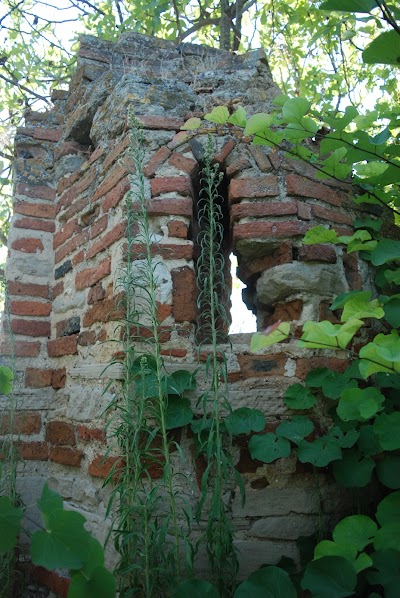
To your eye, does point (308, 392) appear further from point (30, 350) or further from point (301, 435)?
point (30, 350)

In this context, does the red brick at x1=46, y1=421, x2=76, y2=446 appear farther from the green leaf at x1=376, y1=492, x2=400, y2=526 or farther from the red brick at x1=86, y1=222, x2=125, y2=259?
the green leaf at x1=376, y1=492, x2=400, y2=526

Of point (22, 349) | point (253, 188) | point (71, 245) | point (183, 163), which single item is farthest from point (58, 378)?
point (253, 188)

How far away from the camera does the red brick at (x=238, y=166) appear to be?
243cm

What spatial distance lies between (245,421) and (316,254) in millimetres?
752

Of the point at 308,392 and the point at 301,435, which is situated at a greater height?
the point at 308,392

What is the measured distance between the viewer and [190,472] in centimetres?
204

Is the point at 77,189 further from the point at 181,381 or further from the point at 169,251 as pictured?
the point at 181,381

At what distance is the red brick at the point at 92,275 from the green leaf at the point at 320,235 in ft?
2.79

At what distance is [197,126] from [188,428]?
4.13ft

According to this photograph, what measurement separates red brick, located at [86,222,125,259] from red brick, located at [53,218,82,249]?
0.76 ft

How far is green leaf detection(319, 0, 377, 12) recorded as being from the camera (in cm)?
136

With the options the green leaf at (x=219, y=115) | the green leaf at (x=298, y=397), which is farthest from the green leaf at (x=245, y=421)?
the green leaf at (x=219, y=115)

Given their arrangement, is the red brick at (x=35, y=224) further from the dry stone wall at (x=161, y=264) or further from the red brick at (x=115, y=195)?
the red brick at (x=115, y=195)

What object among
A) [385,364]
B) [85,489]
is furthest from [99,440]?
[385,364]
